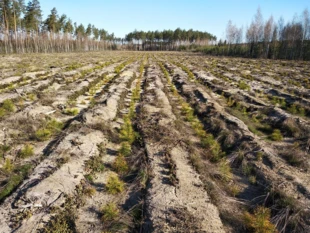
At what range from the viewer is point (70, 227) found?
15.4 feet

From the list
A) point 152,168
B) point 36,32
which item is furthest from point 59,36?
point 152,168

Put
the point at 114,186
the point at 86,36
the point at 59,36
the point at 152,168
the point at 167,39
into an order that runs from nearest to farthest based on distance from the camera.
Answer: the point at 114,186 < the point at 152,168 < the point at 59,36 < the point at 86,36 < the point at 167,39

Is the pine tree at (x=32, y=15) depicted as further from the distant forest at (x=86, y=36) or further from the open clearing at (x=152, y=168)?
the open clearing at (x=152, y=168)

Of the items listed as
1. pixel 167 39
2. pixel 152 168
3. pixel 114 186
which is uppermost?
pixel 167 39

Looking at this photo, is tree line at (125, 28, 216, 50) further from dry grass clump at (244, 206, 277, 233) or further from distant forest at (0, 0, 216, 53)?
dry grass clump at (244, 206, 277, 233)

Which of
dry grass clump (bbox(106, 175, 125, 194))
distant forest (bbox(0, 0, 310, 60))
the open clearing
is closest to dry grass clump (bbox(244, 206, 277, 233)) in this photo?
the open clearing

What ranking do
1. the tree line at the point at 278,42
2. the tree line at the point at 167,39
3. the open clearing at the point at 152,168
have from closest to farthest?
1. the open clearing at the point at 152,168
2. the tree line at the point at 278,42
3. the tree line at the point at 167,39

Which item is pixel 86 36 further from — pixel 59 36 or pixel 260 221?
pixel 260 221

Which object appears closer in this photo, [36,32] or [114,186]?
[114,186]

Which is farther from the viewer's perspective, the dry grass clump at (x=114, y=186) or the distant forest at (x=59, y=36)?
the distant forest at (x=59, y=36)

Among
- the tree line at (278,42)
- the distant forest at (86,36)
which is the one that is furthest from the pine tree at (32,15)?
the tree line at (278,42)

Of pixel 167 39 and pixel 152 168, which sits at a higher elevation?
pixel 167 39

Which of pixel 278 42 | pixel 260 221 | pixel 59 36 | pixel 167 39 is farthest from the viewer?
pixel 167 39

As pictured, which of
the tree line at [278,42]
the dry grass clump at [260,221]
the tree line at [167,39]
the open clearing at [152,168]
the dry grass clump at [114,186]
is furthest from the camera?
the tree line at [167,39]
